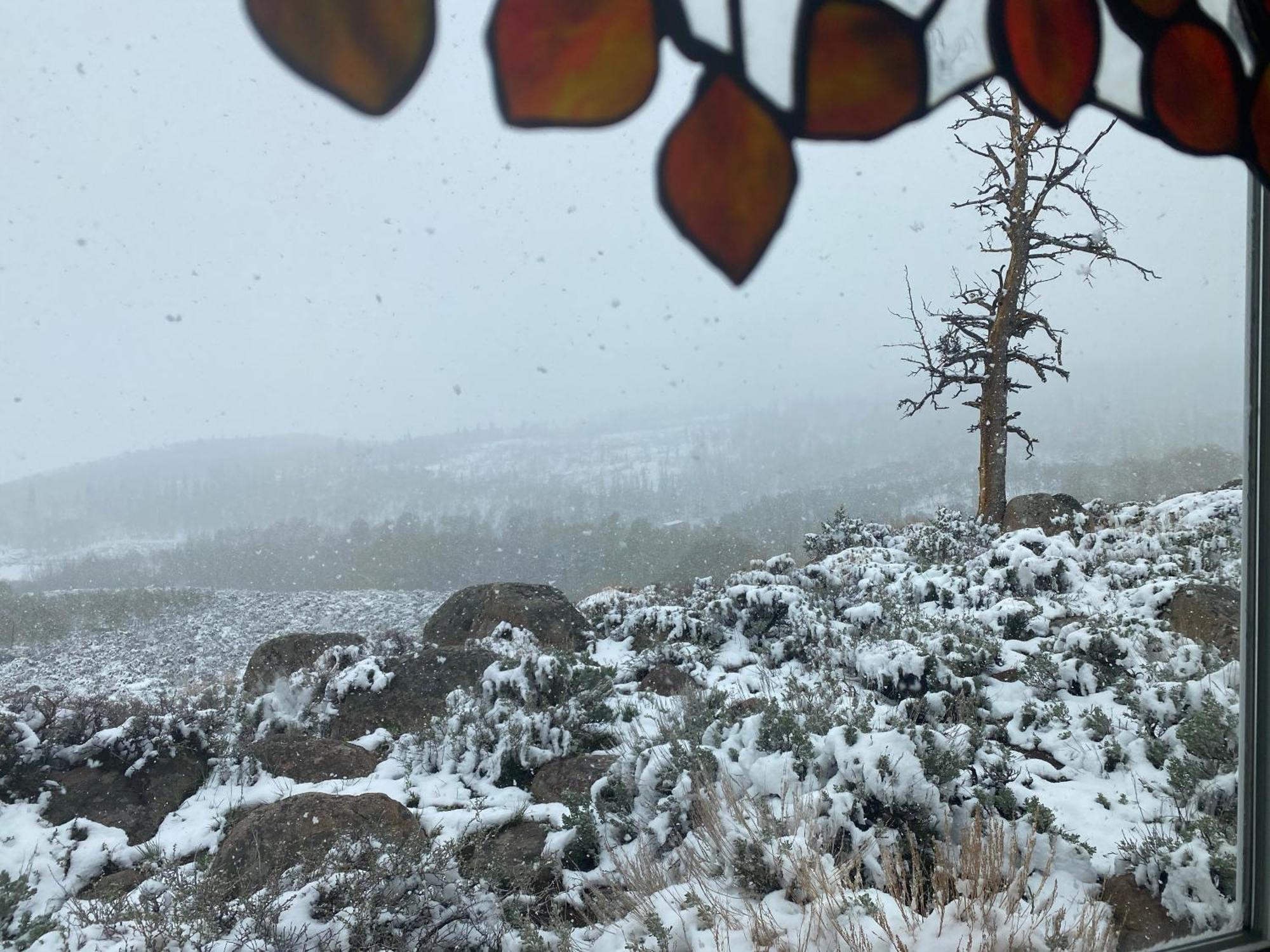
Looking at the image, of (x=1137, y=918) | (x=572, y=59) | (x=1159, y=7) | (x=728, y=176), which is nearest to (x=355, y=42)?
(x=572, y=59)

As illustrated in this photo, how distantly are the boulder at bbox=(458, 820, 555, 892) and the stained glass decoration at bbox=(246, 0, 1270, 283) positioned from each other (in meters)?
1.41

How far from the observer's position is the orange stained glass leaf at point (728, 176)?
999mm

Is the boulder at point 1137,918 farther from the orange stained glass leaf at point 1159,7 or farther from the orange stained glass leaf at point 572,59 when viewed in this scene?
A: the orange stained glass leaf at point 572,59

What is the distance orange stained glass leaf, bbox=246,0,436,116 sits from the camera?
0.80m

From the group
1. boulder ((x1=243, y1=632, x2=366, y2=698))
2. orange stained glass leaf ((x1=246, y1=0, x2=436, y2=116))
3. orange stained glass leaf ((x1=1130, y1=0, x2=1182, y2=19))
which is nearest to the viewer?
orange stained glass leaf ((x1=246, y1=0, x2=436, y2=116))

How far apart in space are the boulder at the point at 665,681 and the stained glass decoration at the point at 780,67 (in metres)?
1.92

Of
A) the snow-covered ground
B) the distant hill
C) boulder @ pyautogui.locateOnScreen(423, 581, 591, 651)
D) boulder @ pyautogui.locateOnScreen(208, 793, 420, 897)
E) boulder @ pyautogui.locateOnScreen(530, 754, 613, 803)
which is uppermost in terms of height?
the distant hill

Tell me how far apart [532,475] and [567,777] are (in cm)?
95

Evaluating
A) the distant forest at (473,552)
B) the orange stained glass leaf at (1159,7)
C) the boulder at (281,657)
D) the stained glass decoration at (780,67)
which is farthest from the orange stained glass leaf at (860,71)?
the boulder at (281,657)

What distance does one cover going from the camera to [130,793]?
5.80ft

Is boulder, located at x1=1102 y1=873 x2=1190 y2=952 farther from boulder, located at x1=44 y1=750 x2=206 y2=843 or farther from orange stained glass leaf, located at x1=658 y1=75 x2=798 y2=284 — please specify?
boulder, located at x1=44 y1=750 x2=206 y2=843

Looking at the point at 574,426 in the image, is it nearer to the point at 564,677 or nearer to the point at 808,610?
the point at 564,677

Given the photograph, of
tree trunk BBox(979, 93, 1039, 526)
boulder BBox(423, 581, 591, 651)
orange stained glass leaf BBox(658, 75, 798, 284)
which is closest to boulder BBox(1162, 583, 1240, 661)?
tree trunk BBox(979, 93, 1039, 526)

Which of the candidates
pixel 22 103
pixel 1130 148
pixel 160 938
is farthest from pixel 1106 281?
pixel 160 938
